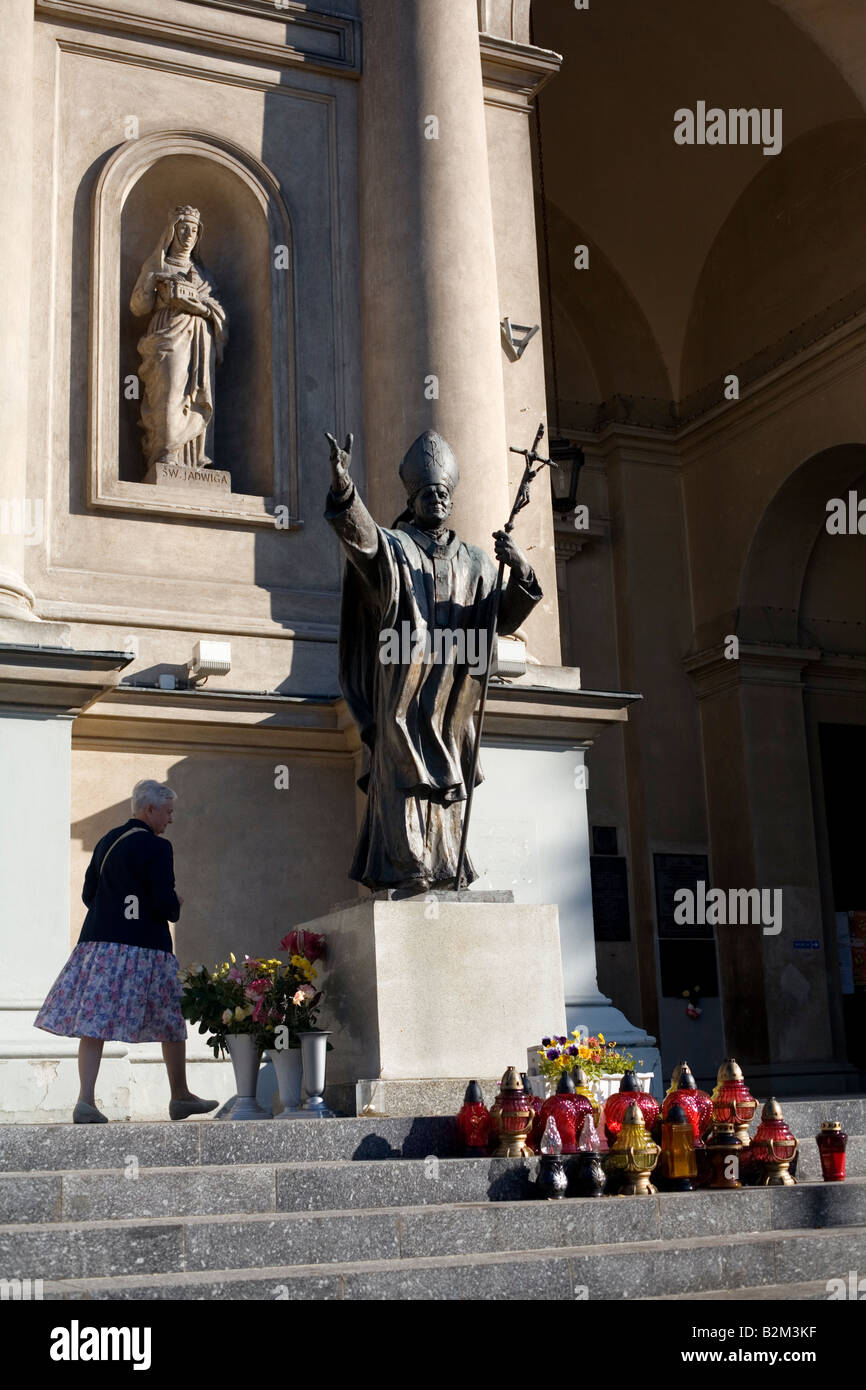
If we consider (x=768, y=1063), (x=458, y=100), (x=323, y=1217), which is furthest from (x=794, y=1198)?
(x=768, y=1063)

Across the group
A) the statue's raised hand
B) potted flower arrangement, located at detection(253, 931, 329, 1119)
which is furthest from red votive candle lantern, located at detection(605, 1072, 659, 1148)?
the statue's raised hand

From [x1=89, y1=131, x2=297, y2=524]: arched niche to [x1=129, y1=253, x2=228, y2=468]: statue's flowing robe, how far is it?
0.19 meters

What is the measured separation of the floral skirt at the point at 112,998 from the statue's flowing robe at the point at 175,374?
4803mm

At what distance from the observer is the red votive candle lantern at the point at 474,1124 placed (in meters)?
6.68

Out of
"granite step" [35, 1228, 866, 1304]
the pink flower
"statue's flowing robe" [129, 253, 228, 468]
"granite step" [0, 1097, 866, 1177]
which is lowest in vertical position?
"granite step" [35, 1228, 866, 1304]

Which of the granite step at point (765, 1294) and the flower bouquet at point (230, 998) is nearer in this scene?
the granite step at point (765, 1294)

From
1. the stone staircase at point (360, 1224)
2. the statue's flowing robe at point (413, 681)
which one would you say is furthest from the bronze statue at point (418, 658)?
the stone staircase at point (360, 1224)

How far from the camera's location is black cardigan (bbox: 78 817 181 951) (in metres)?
7.94

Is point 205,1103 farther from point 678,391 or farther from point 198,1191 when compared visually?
point 678,391

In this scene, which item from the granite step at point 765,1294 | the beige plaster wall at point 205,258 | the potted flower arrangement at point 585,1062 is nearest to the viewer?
the granite step at point 765,1294

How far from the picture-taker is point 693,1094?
A: 22.6ft

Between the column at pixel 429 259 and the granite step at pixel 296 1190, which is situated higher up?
the column at pixel 429 259

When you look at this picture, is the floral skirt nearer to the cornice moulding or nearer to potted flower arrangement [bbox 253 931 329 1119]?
potted flower arrangement [bbox 253 931 329 1119]

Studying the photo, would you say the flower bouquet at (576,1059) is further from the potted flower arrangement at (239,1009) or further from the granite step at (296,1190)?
the potted flower arrangement at (239,1009)
